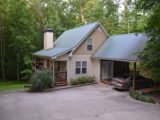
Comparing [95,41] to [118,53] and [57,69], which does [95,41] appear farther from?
[57,69]

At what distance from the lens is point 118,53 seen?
43.1 feet

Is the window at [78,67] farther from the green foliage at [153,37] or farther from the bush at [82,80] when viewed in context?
the green foliage at [153,37]

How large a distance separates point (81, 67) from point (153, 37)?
772cm

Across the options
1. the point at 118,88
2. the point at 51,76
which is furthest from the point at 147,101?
the point at 51,76

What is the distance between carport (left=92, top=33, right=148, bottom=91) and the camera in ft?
39.2

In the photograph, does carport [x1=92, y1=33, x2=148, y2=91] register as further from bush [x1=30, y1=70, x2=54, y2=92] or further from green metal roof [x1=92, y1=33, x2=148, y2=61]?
bush [x1=30, y1=70, x2=54, y2=92]

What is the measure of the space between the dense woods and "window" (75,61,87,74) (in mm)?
7983

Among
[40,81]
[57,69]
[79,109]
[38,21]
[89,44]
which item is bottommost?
[79,109]

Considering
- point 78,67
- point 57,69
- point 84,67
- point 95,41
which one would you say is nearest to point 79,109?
point 78,67

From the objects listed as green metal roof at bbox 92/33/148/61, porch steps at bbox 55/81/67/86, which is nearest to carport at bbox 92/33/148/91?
green metal roof at bbox 92/33/148/61

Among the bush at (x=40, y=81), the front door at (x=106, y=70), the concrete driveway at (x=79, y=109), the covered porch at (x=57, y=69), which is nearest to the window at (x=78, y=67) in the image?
the covered porch at (x=57, y=69)

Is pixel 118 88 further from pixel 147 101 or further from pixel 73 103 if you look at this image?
pixel 73 103

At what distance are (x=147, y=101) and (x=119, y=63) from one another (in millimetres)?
8128

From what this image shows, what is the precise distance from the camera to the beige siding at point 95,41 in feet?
49.7
